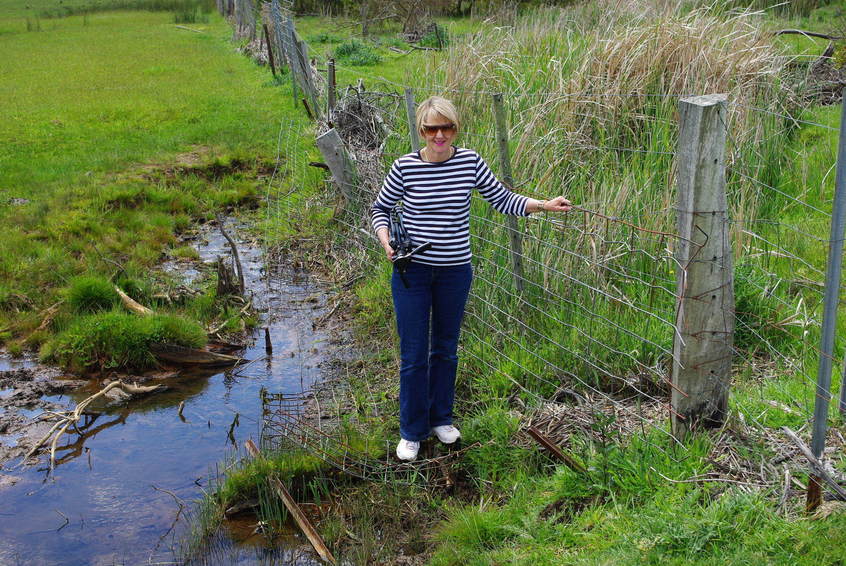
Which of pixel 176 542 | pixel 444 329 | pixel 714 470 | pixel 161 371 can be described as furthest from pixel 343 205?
pixel 714 470

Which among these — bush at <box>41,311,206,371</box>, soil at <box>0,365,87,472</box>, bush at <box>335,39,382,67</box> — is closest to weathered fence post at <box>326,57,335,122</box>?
bush at <box>41,311,206,371</box>

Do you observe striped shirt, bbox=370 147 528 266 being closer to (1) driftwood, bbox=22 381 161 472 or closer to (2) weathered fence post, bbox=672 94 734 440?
(2) weathered fence post, bbox=672 94 734 440

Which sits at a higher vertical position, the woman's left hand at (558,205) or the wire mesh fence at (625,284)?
the woman's left hand at (558,205)

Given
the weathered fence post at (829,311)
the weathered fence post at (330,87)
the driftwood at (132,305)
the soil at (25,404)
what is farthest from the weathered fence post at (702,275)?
the weathered fence post at (330,87)

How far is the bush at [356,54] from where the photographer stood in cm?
1681

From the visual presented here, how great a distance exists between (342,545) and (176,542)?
0.80m

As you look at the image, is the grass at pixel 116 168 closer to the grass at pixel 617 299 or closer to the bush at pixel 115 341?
the bush at pixel 115 341

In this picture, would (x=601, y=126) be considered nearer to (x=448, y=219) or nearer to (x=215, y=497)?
(x=448, y=219)

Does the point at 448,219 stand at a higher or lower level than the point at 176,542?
higher

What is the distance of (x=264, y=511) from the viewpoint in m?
3.95

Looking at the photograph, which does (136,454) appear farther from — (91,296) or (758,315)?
(758,315)

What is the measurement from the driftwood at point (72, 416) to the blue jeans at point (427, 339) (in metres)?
2.07

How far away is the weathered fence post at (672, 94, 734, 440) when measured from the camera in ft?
10.1

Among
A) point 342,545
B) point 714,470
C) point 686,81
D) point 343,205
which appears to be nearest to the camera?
point 714,470
